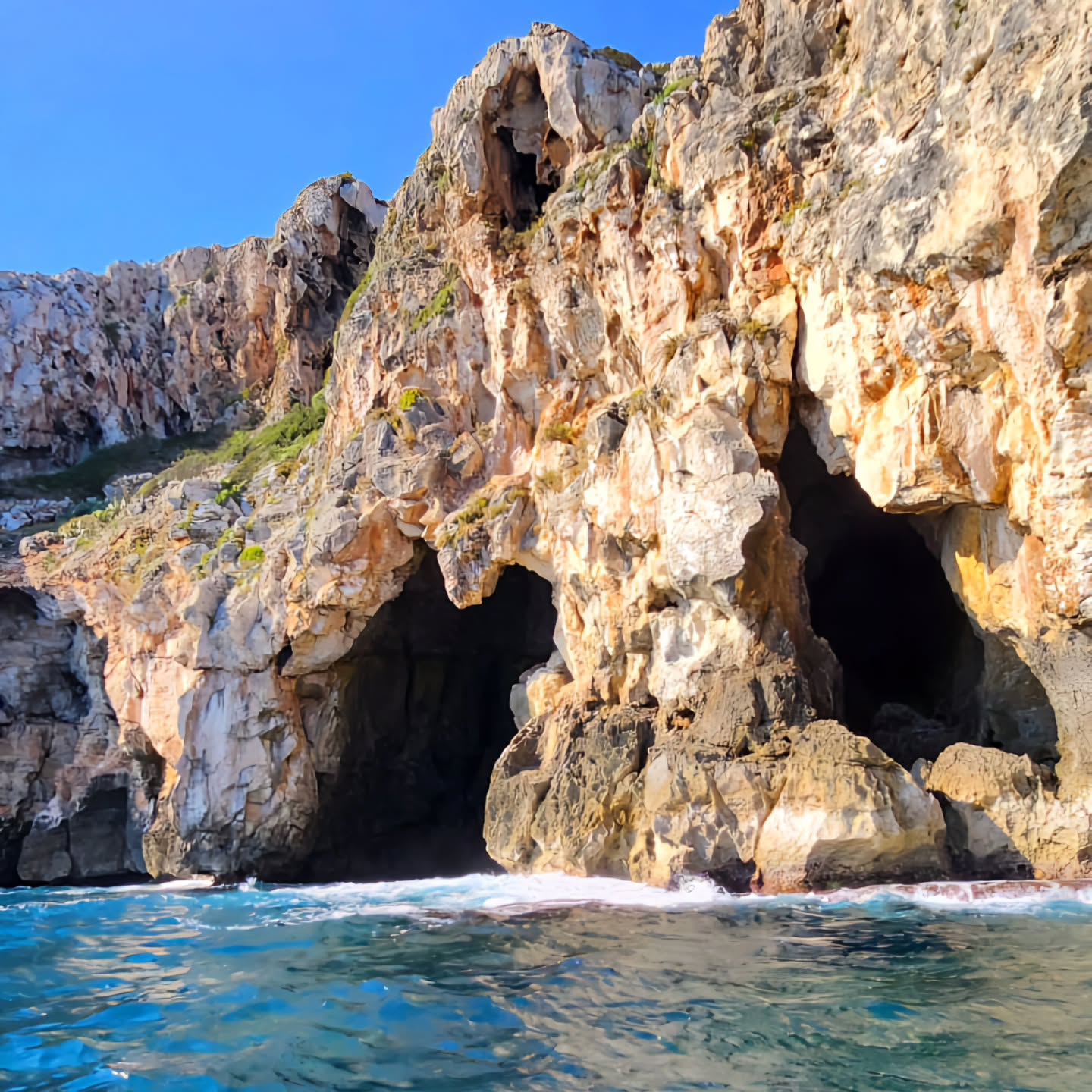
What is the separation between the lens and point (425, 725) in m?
26.3

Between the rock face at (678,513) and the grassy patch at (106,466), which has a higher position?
the grassy patch at (106,466)

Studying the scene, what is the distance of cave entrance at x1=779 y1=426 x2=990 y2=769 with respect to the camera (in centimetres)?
1806

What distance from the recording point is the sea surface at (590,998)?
240 inches

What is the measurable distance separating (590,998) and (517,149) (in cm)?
2034

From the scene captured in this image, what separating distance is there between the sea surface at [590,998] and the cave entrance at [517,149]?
1690 centimetres

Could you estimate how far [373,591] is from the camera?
858 inches

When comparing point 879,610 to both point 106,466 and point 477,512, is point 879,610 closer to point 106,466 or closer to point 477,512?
point 477,512

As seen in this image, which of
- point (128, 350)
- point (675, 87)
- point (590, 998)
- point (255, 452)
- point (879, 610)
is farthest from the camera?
point (128, 350)

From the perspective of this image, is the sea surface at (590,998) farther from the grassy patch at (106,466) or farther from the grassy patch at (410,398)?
the grassy patch at (106,466)

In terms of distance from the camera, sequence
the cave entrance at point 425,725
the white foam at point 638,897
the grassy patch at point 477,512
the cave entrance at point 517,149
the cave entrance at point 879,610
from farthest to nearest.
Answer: the cave entrance at point 425,725 < the cave entrance at point 517,149 < the grassy patch at point 477,512 < the cave entrance at point 879,610 < the white foam at point 638,897

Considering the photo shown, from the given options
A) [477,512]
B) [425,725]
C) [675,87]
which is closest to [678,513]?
[477,512]

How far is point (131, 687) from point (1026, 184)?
23.6 metres

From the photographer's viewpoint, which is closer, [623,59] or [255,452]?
[623,59]

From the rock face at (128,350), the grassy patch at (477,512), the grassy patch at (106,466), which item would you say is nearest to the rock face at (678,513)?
the grassy patch at (477,512)
